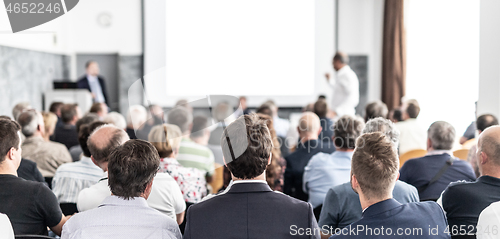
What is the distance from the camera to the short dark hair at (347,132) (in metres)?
2.51

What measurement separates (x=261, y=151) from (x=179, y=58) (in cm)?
600

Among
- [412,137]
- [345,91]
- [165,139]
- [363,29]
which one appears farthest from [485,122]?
[363,29]

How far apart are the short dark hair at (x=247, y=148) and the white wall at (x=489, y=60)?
3521mm

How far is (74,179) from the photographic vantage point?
2.29m

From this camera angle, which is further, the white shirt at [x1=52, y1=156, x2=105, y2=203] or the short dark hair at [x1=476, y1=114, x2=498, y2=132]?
the short dark hair at [x1=476, y1=114, x2=498, y2=132]

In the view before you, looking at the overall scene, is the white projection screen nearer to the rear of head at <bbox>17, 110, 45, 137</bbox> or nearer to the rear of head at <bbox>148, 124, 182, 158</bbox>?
the rear of head at <bbox>17, 110, 45, 137</bbox>

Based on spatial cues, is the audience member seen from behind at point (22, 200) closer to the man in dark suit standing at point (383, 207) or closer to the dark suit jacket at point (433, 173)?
the man in dark suit standing at point (383, 207)

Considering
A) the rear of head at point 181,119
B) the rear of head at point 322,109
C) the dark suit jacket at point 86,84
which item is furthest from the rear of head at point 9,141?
the dark suit jacket at point 86,84

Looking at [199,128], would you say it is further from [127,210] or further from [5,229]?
[5,229]

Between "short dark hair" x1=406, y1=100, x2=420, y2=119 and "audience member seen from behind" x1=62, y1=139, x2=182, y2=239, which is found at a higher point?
"short dark hair" x1=406, y1=100, x2=420, y2=119

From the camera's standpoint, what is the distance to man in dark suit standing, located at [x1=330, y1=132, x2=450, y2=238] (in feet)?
4.44

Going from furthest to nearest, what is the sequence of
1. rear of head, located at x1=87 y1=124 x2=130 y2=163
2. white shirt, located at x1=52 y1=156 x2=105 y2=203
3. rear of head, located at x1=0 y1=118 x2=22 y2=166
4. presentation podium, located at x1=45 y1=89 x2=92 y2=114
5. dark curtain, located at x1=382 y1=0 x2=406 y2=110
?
dark curtain, located at x1=382 y1=0 x2=406 y2=110
presentation podium, located at x1=45 y1=89 x2=92 y2=114
white shirt, located at x1=52 y1=156 x2=105 y2=203
rear of head, located at x1=87 y1=124 x2=130 y2=163
rear of head, located at x1=0 y1=118 x2=22 y2=166

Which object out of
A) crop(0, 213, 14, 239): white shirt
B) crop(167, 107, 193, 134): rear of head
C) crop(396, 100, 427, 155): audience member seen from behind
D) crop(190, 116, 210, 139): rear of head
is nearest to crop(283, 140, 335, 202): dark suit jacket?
crop(190, 116, 210, 139): rear of head

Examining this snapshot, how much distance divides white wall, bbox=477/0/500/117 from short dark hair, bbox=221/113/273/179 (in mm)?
3521
